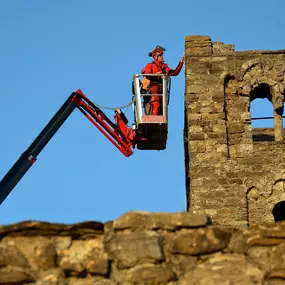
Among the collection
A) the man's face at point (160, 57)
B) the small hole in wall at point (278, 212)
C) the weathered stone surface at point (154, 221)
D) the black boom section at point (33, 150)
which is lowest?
the weathered stone surface at point (154, 221)

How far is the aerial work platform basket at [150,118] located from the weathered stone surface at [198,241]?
44.5 ft

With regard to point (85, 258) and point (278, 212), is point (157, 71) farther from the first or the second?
point (85, 258)

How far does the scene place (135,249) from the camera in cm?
551

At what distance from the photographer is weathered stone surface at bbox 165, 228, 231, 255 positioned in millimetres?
5543

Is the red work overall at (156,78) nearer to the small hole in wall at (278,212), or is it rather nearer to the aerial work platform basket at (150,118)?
the aerial work platform basket at (150,118)

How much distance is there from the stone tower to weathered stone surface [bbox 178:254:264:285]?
12.9m

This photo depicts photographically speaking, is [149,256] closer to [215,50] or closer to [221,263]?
[221,263]

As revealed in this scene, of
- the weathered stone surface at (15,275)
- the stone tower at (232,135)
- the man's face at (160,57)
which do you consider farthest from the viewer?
the man's face at (160,57)

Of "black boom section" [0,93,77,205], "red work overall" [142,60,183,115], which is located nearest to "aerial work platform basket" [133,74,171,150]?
"red work overall" [142,60,183,115]

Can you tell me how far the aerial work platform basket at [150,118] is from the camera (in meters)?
19.2

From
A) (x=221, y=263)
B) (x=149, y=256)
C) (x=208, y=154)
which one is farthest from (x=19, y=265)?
(x=208, y=154)

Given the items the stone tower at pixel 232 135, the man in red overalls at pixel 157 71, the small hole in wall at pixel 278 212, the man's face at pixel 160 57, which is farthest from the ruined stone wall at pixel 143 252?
the man's face at pixel 160 57

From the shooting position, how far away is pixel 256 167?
63.8ft

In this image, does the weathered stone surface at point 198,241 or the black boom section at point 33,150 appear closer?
the weathered stone surface at point 198,241
